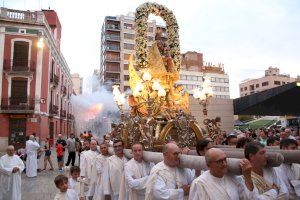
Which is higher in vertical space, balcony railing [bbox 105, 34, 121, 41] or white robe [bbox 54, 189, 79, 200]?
balcony railing [bbox 105, 34, 121, 41]

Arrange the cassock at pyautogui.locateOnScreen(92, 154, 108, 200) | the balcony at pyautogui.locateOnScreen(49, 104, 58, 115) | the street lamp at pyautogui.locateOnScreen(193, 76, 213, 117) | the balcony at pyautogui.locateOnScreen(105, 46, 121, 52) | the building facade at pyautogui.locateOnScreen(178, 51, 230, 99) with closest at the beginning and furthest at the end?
1. the cassock at pyautogui.locateOnScreen(92, 154, 108, 200)
2. the street lamp at pyautogui.locateOnScreen(193, 76, 213, 117)
3. the balcony at pyautogui.locateOnScreen(49, 104, 58, 115)
4. the balcony at pyautogui.locateOnScreen(105, 46, 121, 52)
5. the building facade at pyautogui.locateOnScreen(178, 51, 230, 99)

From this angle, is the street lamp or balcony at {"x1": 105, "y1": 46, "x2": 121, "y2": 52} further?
balcony at {"x1": 105, "y1": 46, "x2": 121, "y2": 52}

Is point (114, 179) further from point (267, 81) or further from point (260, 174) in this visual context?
point (267, 81)

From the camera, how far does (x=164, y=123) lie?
8.43m

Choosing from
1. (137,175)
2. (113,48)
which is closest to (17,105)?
(137,175)

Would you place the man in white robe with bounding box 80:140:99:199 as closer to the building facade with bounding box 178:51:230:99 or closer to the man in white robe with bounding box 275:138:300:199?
the man in white robe with bounding box 275:138:300:199

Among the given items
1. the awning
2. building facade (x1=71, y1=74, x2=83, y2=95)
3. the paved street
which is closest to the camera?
the paved street

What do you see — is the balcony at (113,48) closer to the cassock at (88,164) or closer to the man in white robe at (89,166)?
the man in white robe at (89,166)

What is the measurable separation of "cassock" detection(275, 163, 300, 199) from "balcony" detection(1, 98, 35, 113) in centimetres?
2551

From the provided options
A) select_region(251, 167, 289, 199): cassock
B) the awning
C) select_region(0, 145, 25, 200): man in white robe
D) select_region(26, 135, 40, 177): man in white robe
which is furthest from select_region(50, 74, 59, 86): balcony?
select_region(251, 167, 289, 199): cassock

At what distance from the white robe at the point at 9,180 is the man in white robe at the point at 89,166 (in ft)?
6.17

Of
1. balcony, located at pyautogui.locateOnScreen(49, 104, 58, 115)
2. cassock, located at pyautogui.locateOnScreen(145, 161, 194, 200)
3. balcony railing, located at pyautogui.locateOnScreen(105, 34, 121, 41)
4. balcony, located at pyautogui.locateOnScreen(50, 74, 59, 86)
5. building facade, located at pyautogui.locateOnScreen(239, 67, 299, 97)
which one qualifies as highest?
balcony railing, located at pyautogui.locateOnScreen(105, 34, 121, 41)

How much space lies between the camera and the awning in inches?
629

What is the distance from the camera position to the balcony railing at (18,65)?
27.5m
